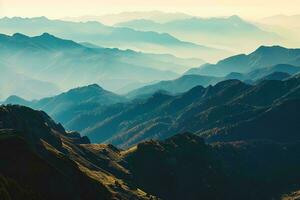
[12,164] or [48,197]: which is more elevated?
[12,164]

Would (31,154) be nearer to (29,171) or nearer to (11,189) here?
(29,171)

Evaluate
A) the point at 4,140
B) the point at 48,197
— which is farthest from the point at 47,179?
the point at 4,140

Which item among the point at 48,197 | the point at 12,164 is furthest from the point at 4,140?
the point at 48,197

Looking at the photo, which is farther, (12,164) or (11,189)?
(12,164)

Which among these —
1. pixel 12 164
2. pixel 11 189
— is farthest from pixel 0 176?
pixel 12 164

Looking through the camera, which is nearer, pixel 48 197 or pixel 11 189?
pixel 11 189

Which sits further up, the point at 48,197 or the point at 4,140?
the point at 4,140

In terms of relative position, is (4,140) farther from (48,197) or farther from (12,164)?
(48,197)
